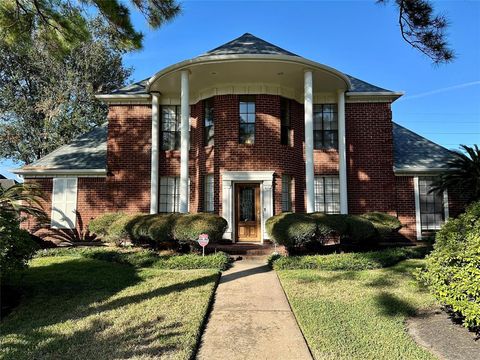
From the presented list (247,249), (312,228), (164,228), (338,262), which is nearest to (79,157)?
(164,228)

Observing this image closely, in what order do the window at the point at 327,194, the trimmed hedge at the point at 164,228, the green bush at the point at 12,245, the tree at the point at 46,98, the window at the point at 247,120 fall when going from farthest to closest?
1. the tree at the point at 46,98
2. the window at the point at 327,194
3. the window at the point at 247,120
4. the trimmed hedge at the point at 164,228
5. the green bush at the point at 12,245

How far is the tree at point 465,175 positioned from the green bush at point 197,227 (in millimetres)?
7821

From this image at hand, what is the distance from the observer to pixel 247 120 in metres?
13.2

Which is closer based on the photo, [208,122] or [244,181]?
[244,181]

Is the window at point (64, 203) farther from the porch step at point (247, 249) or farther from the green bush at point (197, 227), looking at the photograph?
the porch step at point (247, 249)

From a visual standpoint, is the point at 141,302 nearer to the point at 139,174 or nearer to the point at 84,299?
the point at 84,299

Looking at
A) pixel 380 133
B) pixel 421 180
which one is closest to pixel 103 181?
pixel 380 133

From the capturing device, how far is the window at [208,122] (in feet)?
44.4

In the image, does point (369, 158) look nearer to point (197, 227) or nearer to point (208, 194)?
point (208, 194)

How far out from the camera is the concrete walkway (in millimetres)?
4473

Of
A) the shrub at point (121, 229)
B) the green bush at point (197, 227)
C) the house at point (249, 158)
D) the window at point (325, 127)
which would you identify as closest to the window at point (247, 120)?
the house at point (249, 158)

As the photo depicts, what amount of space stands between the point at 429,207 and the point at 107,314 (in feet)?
40.7

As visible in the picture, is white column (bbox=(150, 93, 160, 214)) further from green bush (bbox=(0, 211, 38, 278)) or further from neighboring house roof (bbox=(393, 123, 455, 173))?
neighboring house roof (bbox=(393, 123, 455, 173))

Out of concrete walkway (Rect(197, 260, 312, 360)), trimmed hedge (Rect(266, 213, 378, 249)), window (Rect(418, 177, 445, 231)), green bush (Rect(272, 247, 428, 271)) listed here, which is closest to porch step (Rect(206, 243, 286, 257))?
trimmed hedge (Rect(266, 213, 378, 249))
